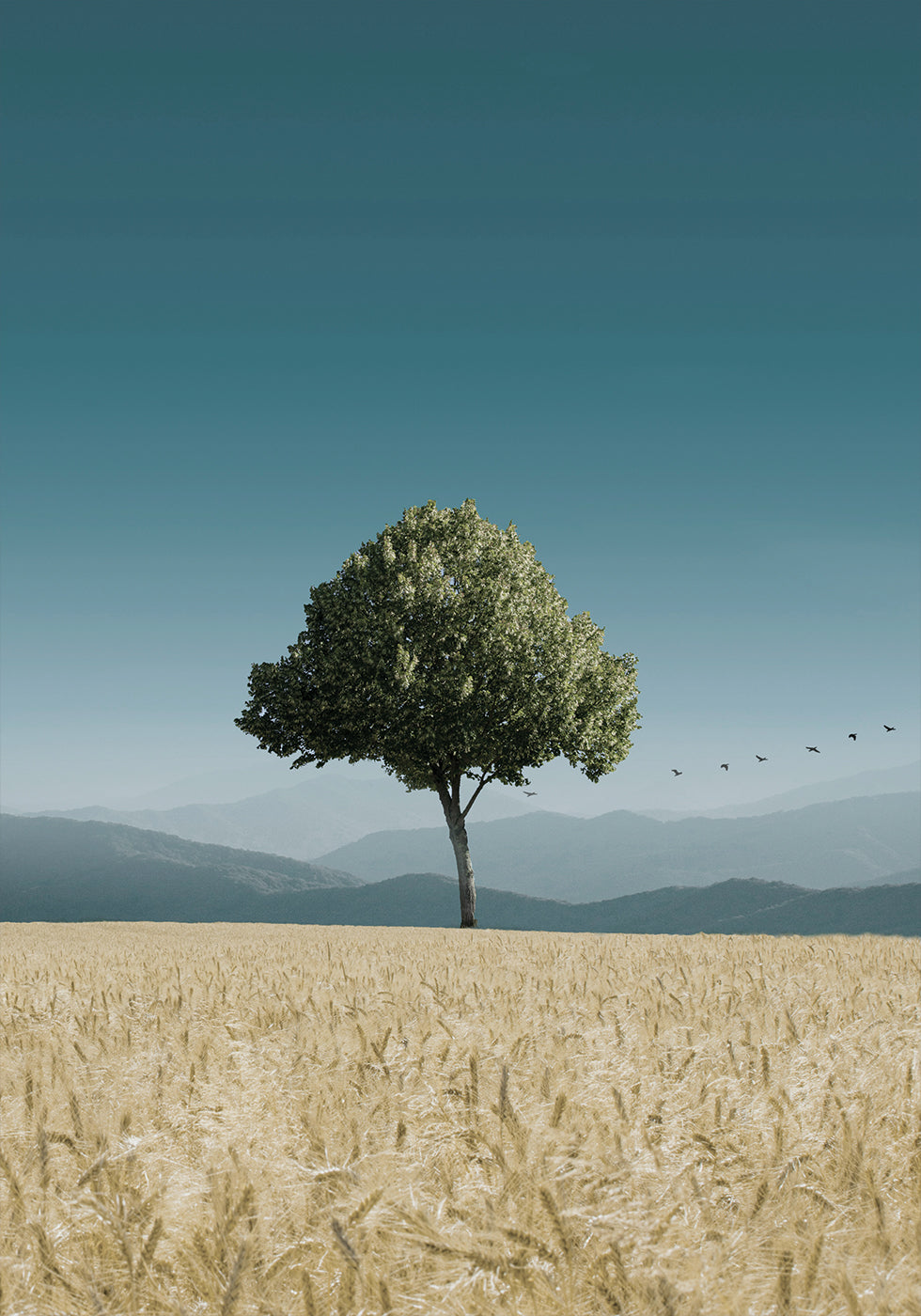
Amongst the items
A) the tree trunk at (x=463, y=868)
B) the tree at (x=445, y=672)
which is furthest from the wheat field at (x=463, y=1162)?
the tree trunk at (x=463, y=868)

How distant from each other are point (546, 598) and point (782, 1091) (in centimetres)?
3355

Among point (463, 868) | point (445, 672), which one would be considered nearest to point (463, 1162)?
point (445, 672)

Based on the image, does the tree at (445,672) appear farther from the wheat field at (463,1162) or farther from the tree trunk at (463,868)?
the wheat field at (463,1162)

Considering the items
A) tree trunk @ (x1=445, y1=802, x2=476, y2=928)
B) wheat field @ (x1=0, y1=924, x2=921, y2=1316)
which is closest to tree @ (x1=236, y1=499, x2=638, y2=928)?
tree trunk @ (x1=445, y1=802, x2=476, y2=928)

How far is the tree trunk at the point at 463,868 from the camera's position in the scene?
36219 mm

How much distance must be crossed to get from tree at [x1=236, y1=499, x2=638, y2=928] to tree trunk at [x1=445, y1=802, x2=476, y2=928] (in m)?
0.12

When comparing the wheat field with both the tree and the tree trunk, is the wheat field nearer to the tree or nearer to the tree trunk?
the tree

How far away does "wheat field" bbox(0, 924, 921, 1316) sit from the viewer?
2029 millimetres

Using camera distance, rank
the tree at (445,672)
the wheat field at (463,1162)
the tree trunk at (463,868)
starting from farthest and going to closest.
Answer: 1. the tree trunk at (463,868)
2. the tree at (445,672)
3. the wheat field at (463,1162)

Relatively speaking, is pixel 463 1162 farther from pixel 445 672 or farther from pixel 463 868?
pixel 463 868

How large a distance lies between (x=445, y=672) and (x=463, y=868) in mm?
9376

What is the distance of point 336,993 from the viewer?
22.6 feet

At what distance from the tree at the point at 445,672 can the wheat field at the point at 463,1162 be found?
86.2ft

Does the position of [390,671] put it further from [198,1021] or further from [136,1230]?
[136,1230]
